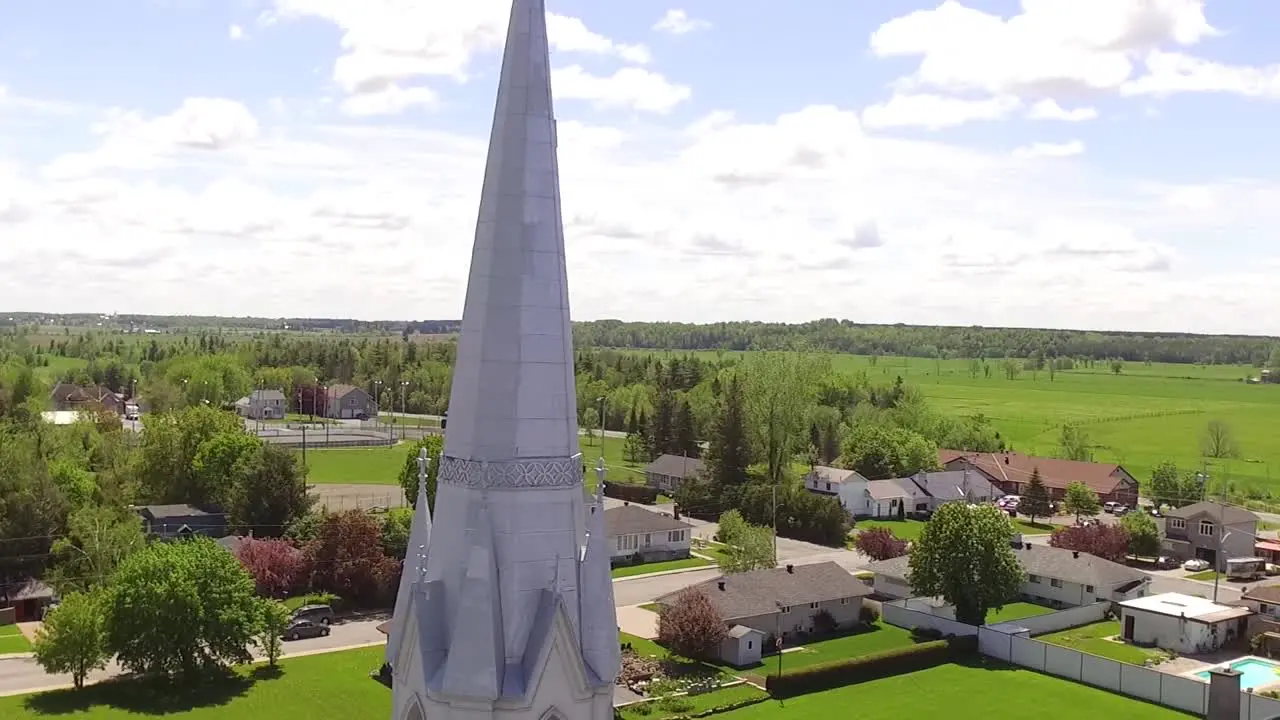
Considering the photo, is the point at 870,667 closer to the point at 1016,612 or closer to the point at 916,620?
the point at 916,620

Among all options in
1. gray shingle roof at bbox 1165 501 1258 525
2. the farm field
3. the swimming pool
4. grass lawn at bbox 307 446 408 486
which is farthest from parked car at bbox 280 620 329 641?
the farm field

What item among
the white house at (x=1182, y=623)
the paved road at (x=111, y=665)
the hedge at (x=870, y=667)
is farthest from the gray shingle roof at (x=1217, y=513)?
the paved road at (x=111, y=665)

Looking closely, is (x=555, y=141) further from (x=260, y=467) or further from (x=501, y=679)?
(x=260, y=467)

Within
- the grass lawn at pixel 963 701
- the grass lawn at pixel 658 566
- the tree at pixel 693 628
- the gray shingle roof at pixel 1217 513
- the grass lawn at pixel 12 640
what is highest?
the gray shingle roof at pixel 1217 513

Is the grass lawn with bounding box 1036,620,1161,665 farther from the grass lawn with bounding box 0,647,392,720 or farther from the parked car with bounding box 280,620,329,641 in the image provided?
the parked car with bounding box 280,620,329,641

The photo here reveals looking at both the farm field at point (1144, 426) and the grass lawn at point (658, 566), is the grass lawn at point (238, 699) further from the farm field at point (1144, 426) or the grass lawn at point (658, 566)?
the farm field at point (1144, 426)
